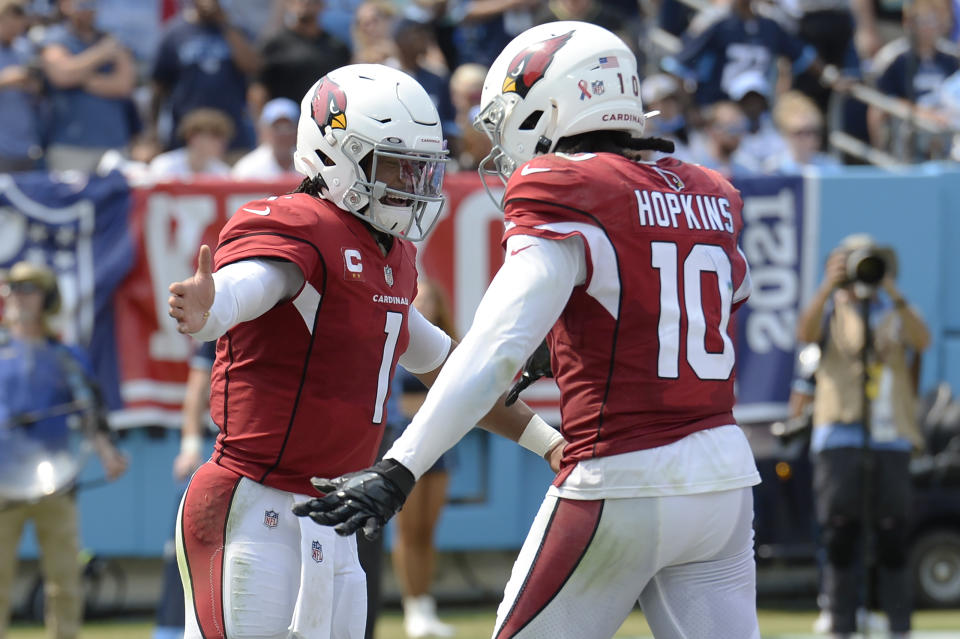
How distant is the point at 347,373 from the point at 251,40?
250 inches

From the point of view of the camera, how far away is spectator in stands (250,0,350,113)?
846 centimetres

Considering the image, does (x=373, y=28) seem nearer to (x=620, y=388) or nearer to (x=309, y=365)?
(x=309, y=365)

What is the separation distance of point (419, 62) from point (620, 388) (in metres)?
5.82

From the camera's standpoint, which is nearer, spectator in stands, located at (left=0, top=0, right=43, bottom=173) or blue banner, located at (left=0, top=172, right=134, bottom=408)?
blue banner, located at (left=0, top=172, right=134, bottom=408)

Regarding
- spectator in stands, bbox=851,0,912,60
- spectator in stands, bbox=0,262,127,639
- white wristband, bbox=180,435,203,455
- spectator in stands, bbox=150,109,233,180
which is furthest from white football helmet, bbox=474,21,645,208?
spectator in stands, bbox=851,0,912,60

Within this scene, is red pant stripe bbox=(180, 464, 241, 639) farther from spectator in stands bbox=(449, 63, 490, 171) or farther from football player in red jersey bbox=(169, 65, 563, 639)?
spectator in stands bbox=(449, 63, 490, 171)

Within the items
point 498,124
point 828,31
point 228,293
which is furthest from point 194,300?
point 828,31

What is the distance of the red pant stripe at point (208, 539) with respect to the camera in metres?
3.21

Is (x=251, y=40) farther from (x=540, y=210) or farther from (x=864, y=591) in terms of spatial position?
(x=540, y=210)

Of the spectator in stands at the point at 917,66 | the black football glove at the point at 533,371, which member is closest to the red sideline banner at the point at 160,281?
the spectator in stands at the point at 917,66

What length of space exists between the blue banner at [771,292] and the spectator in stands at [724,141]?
0.48 m

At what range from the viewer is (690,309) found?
2998 millimetres

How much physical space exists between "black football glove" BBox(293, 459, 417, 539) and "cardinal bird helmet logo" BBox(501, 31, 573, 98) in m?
0.92

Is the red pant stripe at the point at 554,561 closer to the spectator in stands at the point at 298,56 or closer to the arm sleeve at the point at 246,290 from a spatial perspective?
the arm sleeve at the point at 246,290
